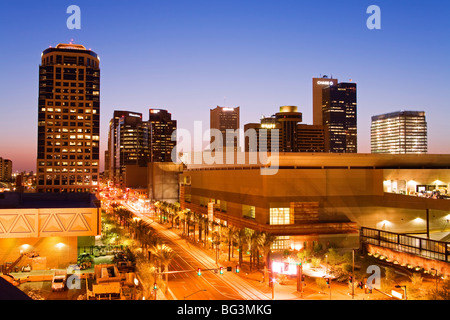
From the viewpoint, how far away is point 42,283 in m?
40.9

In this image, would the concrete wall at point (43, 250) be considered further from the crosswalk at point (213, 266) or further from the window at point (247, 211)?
the window at point (247, 211)

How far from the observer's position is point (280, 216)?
61.6 meters

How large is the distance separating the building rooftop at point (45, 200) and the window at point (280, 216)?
26996mm

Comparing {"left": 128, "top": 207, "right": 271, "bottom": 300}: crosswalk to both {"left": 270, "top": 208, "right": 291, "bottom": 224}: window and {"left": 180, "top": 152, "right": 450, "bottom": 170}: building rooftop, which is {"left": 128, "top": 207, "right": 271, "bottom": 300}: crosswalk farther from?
{"left": 180, "top": 152, "right": 450, "bottom": 170}: building rooftop

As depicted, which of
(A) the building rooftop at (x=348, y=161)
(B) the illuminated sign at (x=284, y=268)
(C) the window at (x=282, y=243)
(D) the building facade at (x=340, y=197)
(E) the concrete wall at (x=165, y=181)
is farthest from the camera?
(E) the concrete wall at (x=165, y=181)

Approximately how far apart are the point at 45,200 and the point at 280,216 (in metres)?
38.1

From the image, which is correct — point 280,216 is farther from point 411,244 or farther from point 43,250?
point 43,250

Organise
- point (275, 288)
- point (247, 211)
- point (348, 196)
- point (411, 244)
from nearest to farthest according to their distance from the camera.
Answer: point (275, 288) → point (411, 244) → point (348, 196) → point (247, 211)

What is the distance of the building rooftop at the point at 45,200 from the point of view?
53375 mm

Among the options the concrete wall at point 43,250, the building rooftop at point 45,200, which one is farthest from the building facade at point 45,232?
the building rooftop at point 45,200

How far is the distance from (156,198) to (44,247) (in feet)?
353

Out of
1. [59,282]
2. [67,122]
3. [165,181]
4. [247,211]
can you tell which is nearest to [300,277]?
[59,282]
